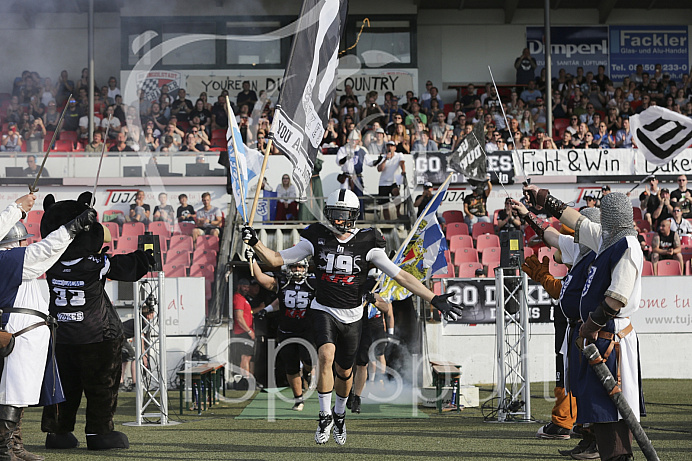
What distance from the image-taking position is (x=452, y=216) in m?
18.2

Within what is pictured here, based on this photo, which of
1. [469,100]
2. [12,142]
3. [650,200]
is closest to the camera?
[650,200]

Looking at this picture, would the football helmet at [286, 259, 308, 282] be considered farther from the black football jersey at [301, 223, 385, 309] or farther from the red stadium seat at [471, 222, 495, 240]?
the red stadium seat at [471, 222, 495, 240]

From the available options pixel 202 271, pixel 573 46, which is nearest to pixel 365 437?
pixel 202 271

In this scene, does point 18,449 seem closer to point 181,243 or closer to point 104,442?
point 104,442

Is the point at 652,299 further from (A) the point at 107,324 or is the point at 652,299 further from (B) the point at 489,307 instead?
(A) the point at 107,324

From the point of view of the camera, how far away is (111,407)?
8.05 metres

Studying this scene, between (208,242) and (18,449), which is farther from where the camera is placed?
(208,242)

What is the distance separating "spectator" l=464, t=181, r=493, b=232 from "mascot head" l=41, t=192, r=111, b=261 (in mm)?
10858

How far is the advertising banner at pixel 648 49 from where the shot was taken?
87.6 ft

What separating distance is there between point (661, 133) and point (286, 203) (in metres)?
8.60

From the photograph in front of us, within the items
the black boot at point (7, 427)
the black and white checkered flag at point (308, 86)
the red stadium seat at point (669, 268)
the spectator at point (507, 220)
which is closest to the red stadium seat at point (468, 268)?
the spectator at point (507, 220)

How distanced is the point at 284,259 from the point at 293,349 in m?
3.60

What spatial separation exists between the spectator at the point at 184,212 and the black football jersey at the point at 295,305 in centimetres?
617

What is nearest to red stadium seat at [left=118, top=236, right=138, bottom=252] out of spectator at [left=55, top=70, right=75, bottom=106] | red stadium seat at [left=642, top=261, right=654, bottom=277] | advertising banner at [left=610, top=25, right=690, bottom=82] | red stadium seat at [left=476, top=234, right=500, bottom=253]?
red stadium seat at [left=476, top=234, right=500, bottom=253]
